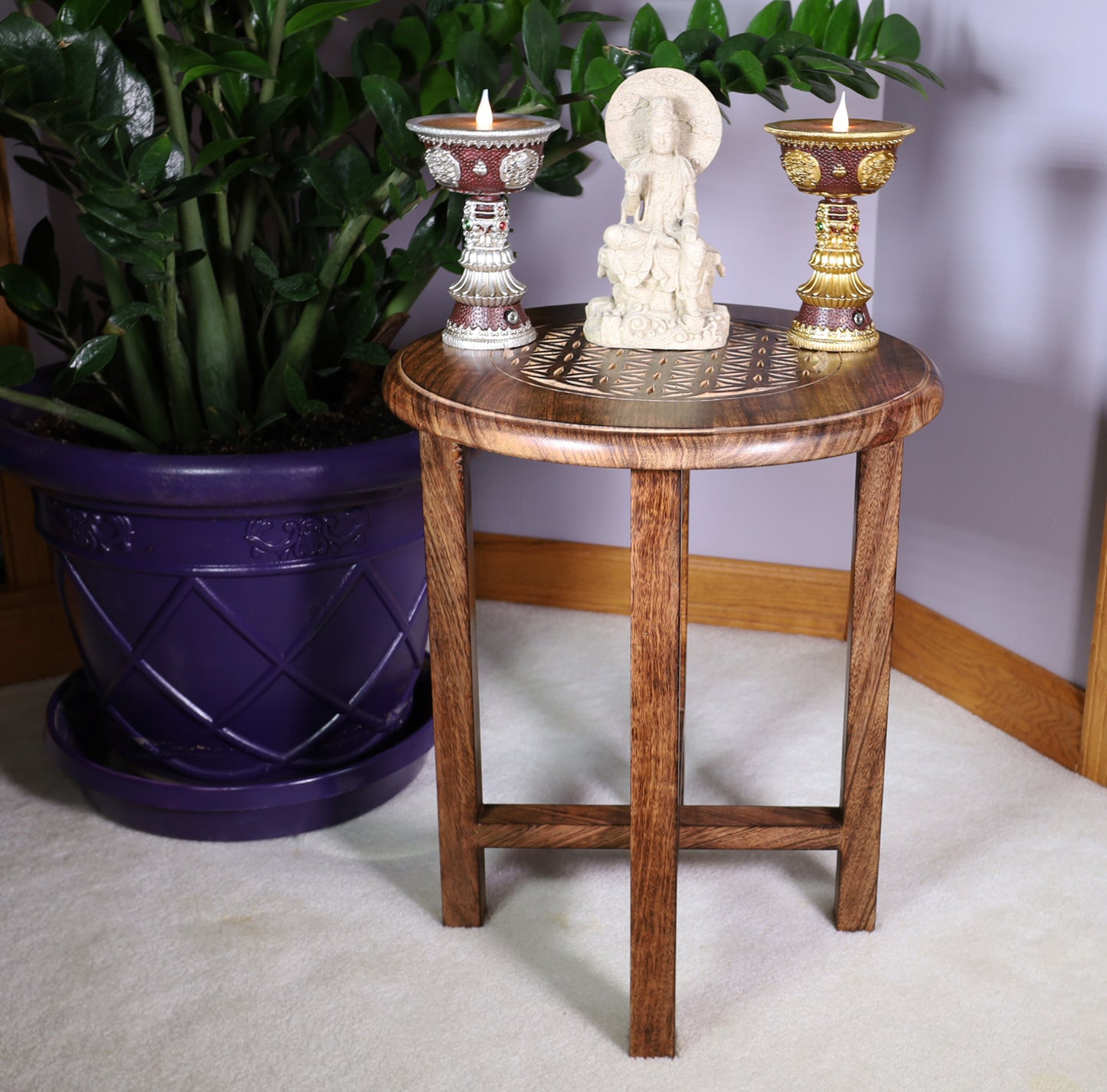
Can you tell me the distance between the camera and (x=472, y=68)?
4.84ft

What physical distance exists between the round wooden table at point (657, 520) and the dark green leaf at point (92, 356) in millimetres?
330

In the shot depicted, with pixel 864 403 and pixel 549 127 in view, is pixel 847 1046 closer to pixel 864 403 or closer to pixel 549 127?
pixel 864 403

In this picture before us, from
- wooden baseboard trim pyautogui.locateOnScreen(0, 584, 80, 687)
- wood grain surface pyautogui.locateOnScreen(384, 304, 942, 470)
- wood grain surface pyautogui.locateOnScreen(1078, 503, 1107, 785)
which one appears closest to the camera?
wood grain surface pyautogui.locateOnScreen(384, 304, 942, 470)

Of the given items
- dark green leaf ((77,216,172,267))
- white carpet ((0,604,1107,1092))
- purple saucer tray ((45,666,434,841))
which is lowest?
white carpet ((0,604,1107,1092))

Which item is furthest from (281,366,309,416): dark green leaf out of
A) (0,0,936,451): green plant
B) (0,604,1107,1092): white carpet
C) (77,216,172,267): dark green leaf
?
(0,604,1107,1092): white carpet

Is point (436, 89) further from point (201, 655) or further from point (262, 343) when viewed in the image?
point (201, 655)

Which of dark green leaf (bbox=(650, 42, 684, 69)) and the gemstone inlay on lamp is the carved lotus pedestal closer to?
the gemstone inlay on lamp

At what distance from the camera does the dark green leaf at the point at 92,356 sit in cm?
147

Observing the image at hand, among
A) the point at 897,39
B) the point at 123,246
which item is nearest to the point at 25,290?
the point at 123,246

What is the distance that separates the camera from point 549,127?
4.46 ft

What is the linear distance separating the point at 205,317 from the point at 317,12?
1.24 feet

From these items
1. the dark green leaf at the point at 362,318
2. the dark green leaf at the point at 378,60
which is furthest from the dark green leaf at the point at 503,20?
the dark green leaf at the point at 362,318

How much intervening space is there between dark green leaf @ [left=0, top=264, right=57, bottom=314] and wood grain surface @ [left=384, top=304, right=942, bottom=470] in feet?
1.57

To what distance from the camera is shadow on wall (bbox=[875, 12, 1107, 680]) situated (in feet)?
5.74
